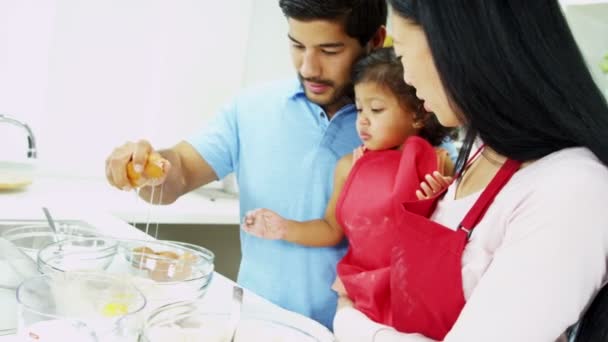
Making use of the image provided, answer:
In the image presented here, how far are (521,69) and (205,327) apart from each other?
1.79 ft

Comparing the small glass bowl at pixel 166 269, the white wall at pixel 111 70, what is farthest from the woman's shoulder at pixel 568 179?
the white wall at pixel 111 70

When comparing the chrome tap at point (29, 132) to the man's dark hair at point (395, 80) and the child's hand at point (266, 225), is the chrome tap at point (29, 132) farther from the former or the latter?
the man's dark hair at point (395, 80)

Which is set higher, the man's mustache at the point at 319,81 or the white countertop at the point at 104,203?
the man's mustache at the point at 319,81

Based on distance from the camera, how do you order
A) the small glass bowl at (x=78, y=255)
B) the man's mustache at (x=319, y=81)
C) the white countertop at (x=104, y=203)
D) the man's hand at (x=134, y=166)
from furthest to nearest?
the white countertop at (x=104, y=203), the man's mustache at (x=319, y=81), the man's hand at (x=134, y=166), the small glass bowl at (x=78, y=255)

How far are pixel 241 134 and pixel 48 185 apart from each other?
3.55ft

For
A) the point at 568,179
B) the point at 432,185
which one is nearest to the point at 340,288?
the point at 432,185

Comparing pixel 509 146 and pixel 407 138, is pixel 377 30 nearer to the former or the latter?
pixel 407 138

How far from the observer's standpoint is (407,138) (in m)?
1.36

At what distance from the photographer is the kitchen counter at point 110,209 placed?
1.06 metres

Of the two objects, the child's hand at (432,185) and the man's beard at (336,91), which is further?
the man's beard at (336,91)

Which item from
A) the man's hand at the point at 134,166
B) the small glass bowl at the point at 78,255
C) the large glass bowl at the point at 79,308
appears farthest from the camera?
the man's hand at the point at 134,166

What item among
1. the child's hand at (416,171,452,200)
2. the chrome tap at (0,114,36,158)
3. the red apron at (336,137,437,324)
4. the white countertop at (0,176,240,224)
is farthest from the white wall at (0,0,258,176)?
the child's hand at (416,171,452,200)

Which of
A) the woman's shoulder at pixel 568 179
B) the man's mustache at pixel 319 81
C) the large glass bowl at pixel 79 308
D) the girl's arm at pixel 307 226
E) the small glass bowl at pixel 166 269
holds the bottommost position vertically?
the girl's arm at pixel 307 226

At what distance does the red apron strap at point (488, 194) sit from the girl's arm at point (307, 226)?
0.59m
